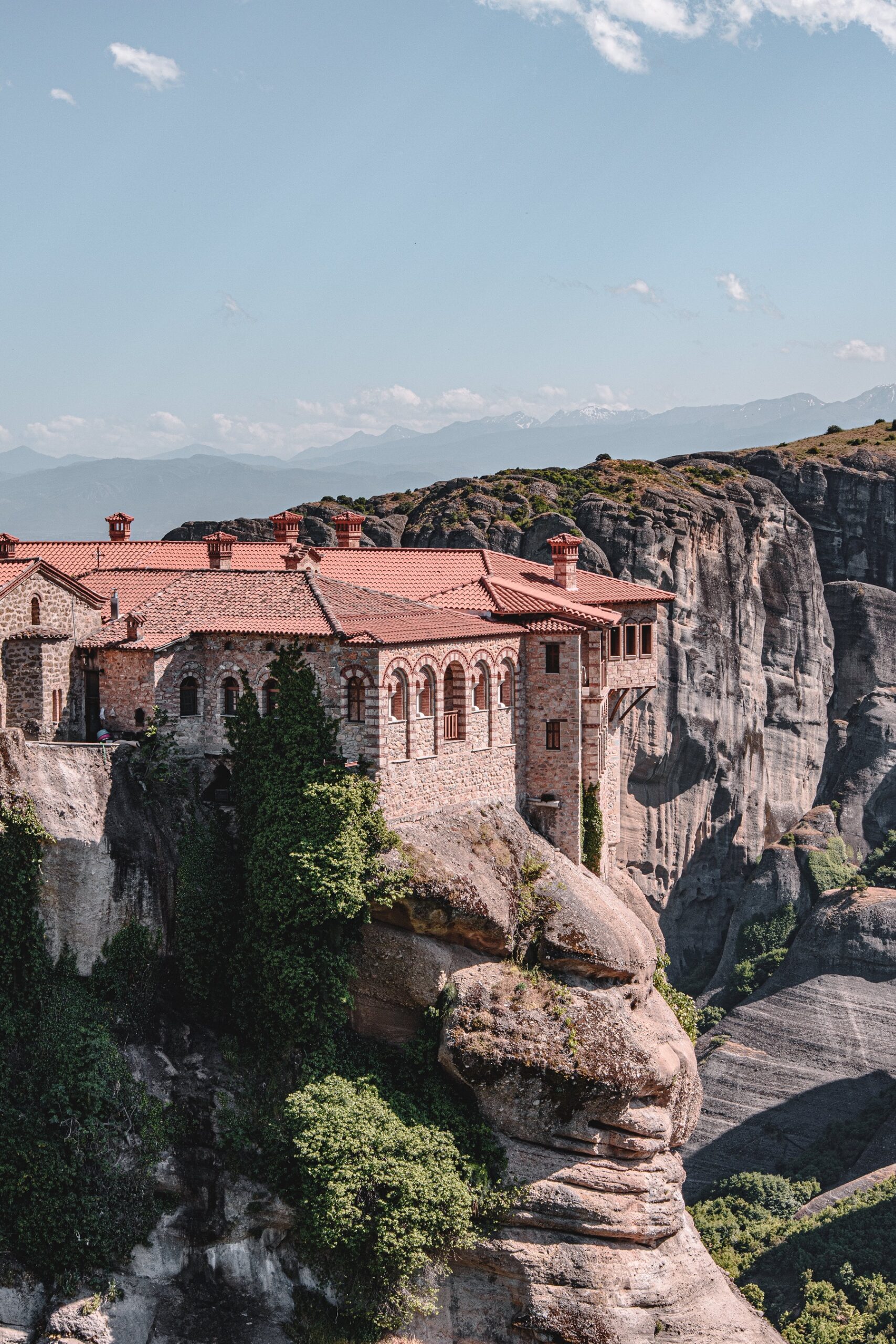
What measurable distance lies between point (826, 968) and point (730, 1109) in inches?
406

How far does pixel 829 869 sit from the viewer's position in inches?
3600

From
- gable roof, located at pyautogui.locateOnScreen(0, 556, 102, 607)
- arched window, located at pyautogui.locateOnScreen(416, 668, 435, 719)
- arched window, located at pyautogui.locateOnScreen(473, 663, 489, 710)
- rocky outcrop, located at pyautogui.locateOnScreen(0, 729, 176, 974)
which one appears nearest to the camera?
rocky outcrop, located at pyautogui.locateOnScreen(0, 729, 176, 974)

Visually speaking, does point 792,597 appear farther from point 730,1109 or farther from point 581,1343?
point 581,1343

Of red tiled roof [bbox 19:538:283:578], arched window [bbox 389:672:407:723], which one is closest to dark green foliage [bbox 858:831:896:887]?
red tiled roof [bbox 19:538:283:578]

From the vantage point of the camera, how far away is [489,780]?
1671 inches

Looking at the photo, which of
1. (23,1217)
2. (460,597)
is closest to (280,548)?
(460,597)

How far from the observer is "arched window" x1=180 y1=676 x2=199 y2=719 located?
4116 centimetres

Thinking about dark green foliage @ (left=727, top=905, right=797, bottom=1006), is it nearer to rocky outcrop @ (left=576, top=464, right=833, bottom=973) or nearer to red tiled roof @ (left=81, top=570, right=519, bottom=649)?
rocky outcrop @ (left=576, top=464, right=833, bottom=973)

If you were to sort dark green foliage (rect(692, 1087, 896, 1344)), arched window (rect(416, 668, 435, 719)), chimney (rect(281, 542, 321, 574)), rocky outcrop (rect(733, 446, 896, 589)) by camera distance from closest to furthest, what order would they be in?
arched window (rect(416, 668, 435, 719)), chimney (rect(281, 542, 321, 574)), dark green foliage (rect(692, 1087, 896, 1344)), rocky outcrop (rect(733, 446, 896, 589))

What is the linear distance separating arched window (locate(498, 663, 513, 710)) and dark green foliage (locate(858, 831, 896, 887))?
52.6 m

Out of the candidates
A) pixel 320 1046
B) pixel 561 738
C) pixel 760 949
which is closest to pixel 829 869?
pixel 760 949

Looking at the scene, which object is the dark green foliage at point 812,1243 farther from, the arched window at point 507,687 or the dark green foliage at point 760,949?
the arched window at point 507,687

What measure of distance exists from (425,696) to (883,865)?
60242 millimetres

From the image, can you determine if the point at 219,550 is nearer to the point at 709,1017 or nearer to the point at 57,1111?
the point at 57,1111
